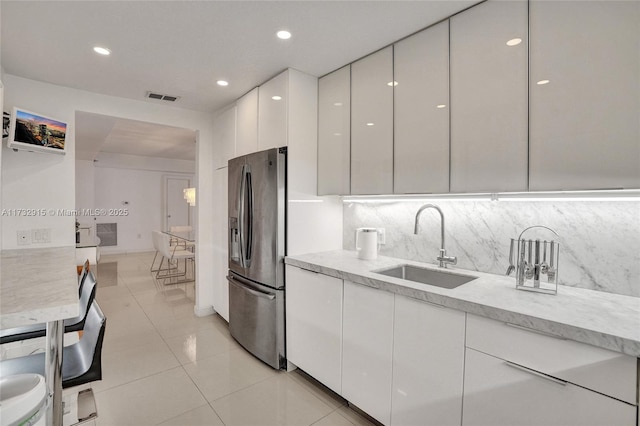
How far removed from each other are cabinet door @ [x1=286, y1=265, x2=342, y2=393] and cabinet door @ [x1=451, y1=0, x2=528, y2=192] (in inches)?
41.3

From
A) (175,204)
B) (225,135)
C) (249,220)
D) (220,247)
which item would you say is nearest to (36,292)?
(249,220)

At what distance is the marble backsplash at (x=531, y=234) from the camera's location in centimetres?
144

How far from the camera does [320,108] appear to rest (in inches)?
103

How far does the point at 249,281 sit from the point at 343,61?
6.47ft

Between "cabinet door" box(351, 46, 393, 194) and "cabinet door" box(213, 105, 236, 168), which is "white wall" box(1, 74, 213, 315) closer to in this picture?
"cabinet door" box(213, 105, 236, 168)

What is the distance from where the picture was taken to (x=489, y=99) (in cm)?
162

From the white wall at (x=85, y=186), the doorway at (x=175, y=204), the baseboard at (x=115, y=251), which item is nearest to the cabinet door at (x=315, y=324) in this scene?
the white wall at (x=85, y=186)

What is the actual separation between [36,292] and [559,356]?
1.96 metres

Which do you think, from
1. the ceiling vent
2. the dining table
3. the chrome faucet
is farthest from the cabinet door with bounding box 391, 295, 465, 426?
the ceiling vent

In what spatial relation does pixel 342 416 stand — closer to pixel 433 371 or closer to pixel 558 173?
pixel 433 371

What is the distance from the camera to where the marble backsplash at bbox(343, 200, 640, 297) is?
1443 mm

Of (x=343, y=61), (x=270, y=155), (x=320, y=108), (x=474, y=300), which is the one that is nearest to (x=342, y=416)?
(x=474, y=300)

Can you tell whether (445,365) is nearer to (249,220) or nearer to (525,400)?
(525,400)

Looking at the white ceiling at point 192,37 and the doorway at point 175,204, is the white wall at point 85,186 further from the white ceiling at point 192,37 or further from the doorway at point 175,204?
the white ceiling at point 192,37
